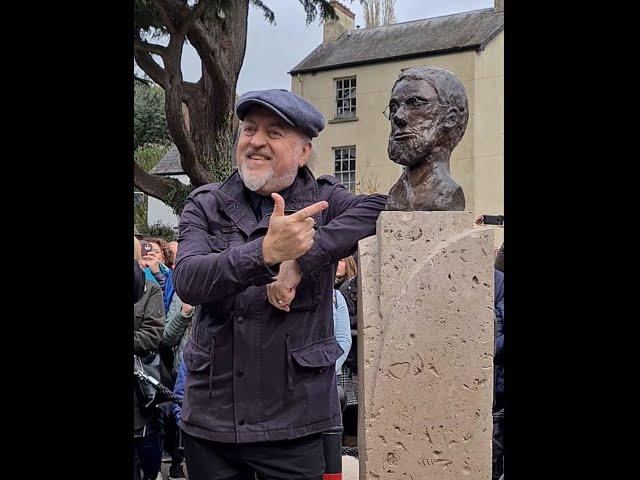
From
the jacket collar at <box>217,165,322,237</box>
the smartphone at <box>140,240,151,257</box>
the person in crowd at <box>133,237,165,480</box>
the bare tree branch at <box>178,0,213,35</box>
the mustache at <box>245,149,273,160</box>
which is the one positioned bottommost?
the person in crowd at <box>133,237,165,480</box>

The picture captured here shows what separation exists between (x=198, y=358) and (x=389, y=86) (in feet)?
56.8

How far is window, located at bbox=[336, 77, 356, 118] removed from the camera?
768 inches

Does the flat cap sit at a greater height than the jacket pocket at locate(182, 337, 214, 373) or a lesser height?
greater

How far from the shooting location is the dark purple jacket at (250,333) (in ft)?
8.18

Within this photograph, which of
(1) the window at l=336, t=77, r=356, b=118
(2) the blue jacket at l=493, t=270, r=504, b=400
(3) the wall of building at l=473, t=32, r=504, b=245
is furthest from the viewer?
(1) the window at l=336, t=77, r=356, b=118

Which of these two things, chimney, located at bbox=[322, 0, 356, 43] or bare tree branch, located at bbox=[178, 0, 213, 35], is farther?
chimney, located at bbox=[322, 0, 356, 43]

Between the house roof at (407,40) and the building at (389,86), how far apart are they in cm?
→ 2

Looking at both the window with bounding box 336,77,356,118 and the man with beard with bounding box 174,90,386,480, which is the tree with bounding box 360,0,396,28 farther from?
the man with beard with bounding box 174,90,386,480

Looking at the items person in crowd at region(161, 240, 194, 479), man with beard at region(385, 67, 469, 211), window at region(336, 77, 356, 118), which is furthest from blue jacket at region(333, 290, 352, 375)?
window at region(336, 77, 356, 118)

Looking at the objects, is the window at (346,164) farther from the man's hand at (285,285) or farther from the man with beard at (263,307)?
the man's hand at (285,285)

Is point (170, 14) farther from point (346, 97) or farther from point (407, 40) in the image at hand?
point (407, 40)

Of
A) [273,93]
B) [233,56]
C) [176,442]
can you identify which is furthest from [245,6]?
[273,93]

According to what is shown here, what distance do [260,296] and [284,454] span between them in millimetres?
478
